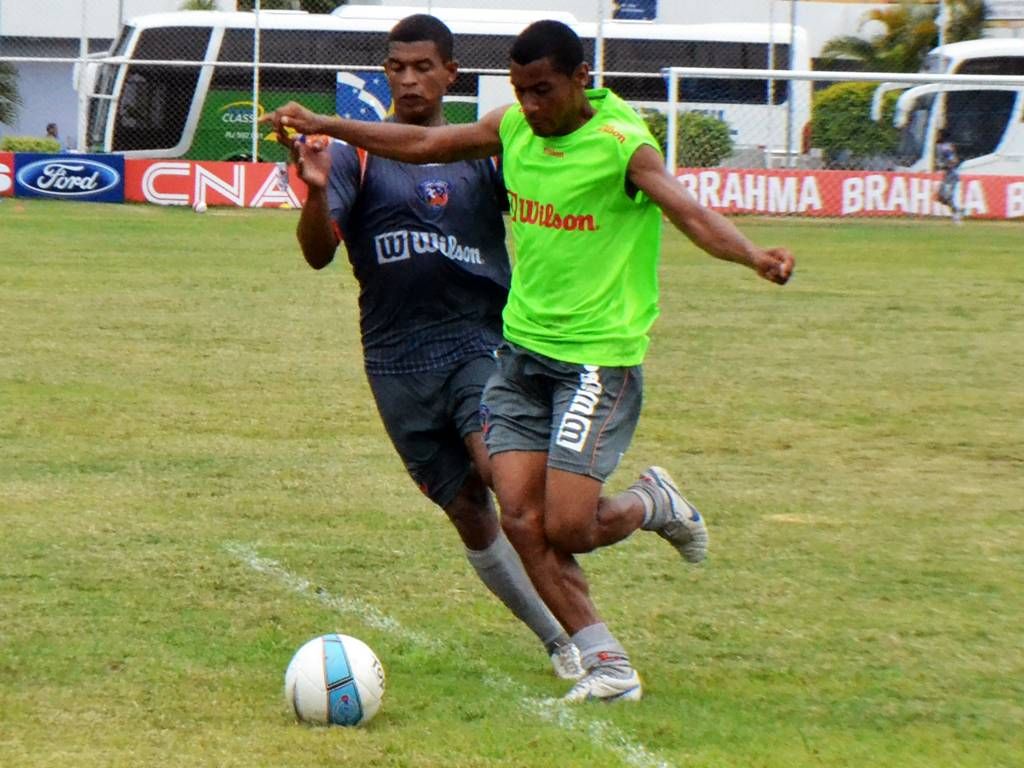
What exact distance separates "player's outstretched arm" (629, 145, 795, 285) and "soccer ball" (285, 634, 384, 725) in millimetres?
1526

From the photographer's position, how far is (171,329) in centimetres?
1400

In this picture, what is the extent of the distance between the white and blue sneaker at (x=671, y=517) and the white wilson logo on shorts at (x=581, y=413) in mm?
534

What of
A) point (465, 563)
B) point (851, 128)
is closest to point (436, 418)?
point (465, 563)

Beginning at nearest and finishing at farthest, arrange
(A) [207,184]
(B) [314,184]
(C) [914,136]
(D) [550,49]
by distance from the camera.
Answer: (D) [550,49] → (B) [314,184] → (A) [207,184] → (C) [914,136]

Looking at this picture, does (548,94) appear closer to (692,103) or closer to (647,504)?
(647,504)

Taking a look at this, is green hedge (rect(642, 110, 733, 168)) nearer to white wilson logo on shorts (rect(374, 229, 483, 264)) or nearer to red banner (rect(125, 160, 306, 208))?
red banner (rect(125, 160, 306, 208))

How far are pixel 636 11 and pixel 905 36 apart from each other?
11325 mm

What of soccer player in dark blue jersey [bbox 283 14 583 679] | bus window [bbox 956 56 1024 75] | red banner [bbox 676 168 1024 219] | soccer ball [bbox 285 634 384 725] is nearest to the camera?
soccer ball [bbox 285 634 384 725]

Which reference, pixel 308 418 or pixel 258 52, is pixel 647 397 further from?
pixel 258 52

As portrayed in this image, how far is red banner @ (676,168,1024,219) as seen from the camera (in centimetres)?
2683

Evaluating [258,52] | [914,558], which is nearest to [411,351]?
[914,558]

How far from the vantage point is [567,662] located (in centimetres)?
553

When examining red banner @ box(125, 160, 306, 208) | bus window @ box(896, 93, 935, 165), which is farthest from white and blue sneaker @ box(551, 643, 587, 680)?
bus window @ box(896, 93, 935, 165)

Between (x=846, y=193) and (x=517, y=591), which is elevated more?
(x=517, y=591)
